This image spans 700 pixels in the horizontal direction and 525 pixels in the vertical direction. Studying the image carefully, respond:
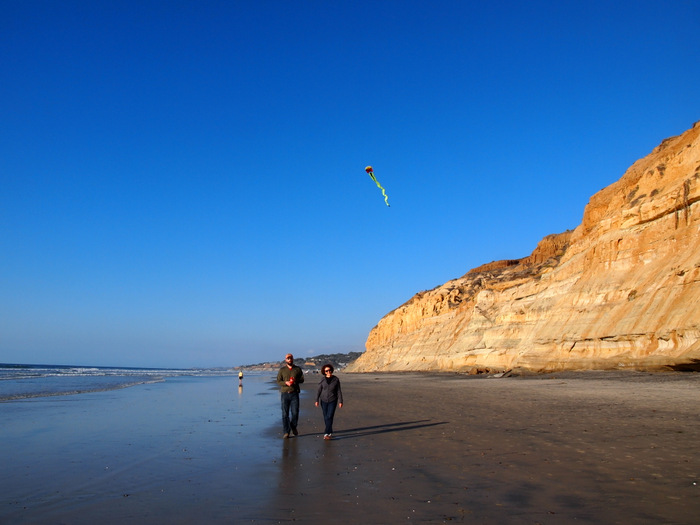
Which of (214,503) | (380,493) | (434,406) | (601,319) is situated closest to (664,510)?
(380,493)

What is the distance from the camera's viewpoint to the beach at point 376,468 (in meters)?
4.86

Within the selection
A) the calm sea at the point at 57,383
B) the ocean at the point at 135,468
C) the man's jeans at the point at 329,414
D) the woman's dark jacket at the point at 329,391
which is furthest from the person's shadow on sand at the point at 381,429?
the calm sea at the point at 57,383

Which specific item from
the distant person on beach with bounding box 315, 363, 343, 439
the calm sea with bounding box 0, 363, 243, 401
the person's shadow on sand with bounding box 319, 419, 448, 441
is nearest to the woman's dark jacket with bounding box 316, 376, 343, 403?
the distant person on beach with bounding box 315, 363, 343, 439

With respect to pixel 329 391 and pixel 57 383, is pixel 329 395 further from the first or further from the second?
pixel 57 383

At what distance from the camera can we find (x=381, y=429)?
10.9 m

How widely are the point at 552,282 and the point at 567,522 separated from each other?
106 feet

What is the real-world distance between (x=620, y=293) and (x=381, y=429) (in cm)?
1965

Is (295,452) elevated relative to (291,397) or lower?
lower

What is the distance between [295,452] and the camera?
8414mm

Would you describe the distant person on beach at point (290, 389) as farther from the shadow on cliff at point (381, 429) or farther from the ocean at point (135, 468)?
the shadow on cliff at point (381, 429)

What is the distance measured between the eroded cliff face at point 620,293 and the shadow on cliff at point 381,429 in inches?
496

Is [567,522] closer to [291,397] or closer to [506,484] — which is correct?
[506,484]

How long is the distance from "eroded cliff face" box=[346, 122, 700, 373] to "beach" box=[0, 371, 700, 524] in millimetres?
8576

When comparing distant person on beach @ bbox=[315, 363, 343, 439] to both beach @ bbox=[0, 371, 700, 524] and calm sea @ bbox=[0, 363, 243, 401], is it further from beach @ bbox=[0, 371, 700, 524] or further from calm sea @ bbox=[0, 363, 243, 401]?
calm sea @ bbox=[0, 363, 243, 401]
